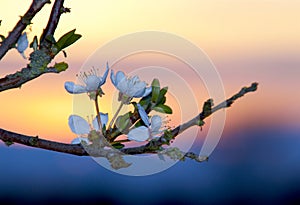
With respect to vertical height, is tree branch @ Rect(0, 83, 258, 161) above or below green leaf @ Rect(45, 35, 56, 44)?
below

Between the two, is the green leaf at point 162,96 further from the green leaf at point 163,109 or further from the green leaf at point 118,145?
the green leaf at point 118,145

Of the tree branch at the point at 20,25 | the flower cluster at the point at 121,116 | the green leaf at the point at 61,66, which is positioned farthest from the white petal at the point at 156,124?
the tree branch at the point at 20,25

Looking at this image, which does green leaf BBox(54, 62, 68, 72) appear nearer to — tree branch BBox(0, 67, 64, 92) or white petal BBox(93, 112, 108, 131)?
tree branch BBox(0, 67, 64, 92)

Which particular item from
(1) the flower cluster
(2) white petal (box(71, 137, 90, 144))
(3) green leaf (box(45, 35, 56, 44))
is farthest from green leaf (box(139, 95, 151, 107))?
(3) green leaf (box(45, 35, 56, 44))

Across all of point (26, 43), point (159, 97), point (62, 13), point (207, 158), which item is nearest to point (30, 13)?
point (62, 13)

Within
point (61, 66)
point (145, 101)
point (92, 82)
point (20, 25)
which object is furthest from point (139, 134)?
point (20, 25)
